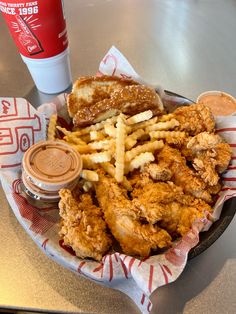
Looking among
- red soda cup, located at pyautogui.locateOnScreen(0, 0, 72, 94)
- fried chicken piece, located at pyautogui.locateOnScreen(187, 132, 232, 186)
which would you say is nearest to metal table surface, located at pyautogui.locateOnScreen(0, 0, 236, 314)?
red soda cup, located at pyautogui.locateOnScreen(0, 0, 72, 94)

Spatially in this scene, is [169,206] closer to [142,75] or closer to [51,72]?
[51,72]

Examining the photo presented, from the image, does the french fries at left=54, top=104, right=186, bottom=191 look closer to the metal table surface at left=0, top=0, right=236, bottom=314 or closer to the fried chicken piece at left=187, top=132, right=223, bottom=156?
the fried chicken piece at left=187, top=132, right=223, bottom=156

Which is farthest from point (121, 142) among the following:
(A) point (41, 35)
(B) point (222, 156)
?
(A) point (41, 35)

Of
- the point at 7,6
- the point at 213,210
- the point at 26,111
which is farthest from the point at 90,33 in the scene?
the point at 213,210

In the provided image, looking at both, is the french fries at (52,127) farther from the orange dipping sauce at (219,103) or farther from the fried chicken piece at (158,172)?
the orange dipping sauce at (219,103)

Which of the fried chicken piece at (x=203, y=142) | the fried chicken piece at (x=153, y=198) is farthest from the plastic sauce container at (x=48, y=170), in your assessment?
the fried chicken piece at (x=203, y=142)

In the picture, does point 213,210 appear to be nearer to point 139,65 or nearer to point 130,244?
point 130,244
